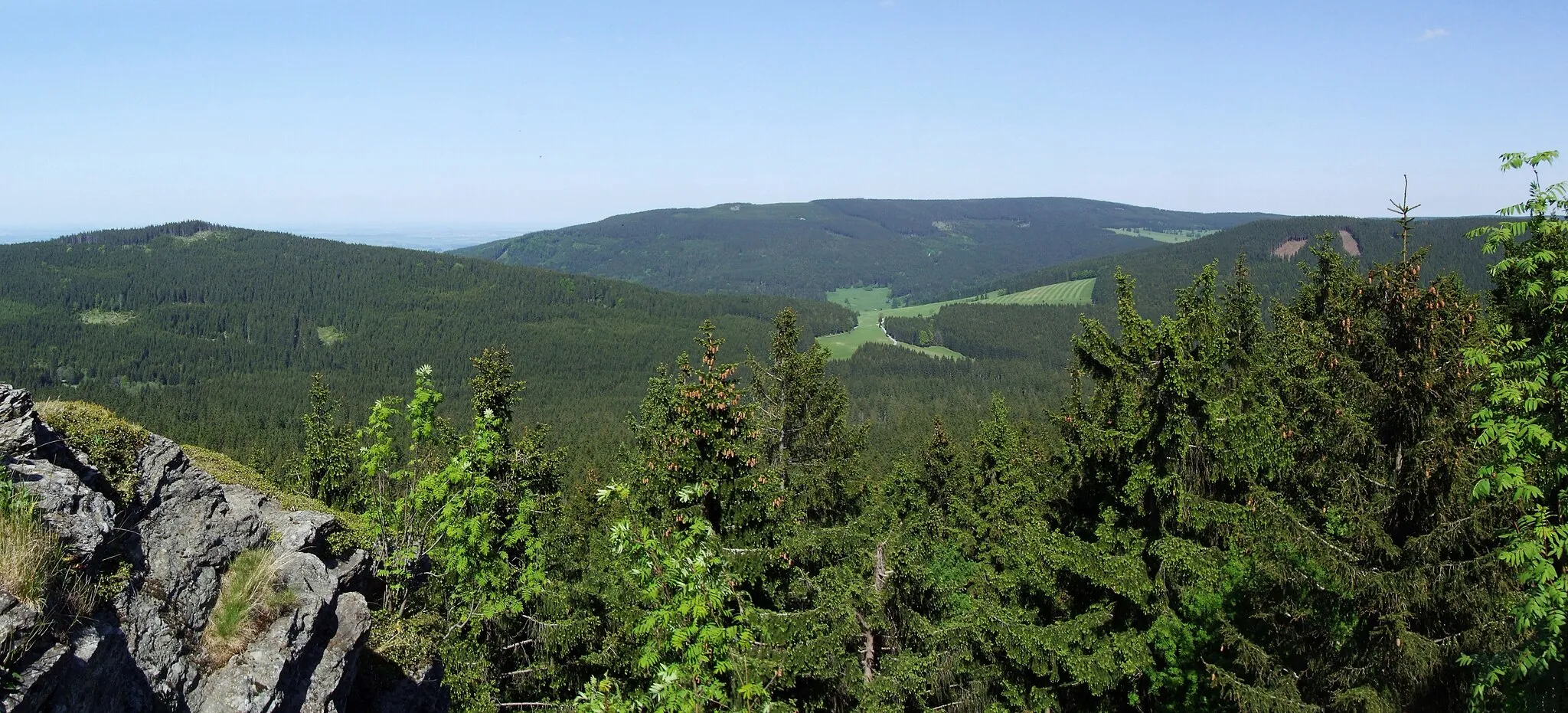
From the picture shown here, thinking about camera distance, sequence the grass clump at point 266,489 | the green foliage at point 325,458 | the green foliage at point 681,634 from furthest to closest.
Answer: the green foliage at point 325,458 → the grass clump at point 266,489 → the green foliage at point 681,634

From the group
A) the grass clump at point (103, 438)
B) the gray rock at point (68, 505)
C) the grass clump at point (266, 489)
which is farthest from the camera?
the grass clump at point (266, 489)

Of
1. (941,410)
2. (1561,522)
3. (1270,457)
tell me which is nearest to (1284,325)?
(1270,457)

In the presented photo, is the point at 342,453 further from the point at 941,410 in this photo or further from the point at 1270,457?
the point at 941,410

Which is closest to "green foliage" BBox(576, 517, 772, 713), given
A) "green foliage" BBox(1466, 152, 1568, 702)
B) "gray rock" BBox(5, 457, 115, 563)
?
"gray rock" BBox(5, 457, 115, 563)

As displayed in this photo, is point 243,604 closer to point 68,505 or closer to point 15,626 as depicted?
point 68,505

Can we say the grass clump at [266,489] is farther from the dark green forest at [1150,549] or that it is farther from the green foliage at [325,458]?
the green foliage at [325,458]

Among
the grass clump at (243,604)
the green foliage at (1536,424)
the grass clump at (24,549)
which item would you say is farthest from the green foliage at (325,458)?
the green foliage at (1536,424)

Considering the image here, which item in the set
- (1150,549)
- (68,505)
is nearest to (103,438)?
(68,505)

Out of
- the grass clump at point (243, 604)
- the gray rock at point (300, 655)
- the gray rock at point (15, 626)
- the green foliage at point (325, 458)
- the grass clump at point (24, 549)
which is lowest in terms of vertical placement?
the green foliage at point (325, 458)
